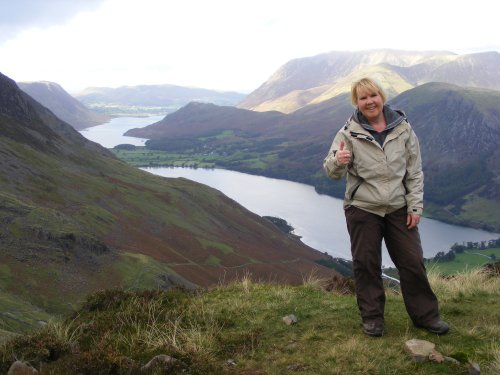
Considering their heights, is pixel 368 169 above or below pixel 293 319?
above

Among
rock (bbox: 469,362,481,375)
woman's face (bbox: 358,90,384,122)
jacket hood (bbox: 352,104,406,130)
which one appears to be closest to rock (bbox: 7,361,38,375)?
rock (bbox: 469,362,481,375)

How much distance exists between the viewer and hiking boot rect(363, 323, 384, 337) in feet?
24.6

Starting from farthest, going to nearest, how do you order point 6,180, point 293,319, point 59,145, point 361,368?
1. point 59,145
2. point 6,180
3. point 293,319
4. point 361,368

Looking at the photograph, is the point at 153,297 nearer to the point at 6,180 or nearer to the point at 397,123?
the point at 397,123

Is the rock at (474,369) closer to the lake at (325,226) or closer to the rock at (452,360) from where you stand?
the rock at (452,360)

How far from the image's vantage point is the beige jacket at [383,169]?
7.24m

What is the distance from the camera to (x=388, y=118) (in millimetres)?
7539

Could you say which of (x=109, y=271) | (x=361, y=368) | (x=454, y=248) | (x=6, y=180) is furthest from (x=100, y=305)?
(x=454, y=248)

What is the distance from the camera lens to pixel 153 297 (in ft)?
30.9

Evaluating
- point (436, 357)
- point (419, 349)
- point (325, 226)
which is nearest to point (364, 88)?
point (419, 349)

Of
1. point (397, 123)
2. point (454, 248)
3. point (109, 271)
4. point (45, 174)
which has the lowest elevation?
point (454, 248)

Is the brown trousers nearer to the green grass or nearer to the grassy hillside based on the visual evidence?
the grassy hillside

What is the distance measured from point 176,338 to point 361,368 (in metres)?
2.72

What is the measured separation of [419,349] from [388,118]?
3417mm
